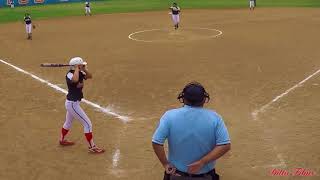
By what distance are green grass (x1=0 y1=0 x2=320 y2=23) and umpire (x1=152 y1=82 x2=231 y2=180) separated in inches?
1574

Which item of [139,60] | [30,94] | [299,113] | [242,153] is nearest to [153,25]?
[139,60]

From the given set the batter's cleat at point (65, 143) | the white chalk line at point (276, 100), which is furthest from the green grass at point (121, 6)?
the batter's cleat at point (65, 143)

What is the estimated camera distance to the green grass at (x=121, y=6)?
152 feet

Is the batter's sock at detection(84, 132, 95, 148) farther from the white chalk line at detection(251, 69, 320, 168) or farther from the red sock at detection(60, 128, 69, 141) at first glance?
the white chalk line at detection(251, 69, 320, 168)

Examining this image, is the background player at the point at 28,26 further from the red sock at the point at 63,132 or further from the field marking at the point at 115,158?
the field marking at the point at 115,158

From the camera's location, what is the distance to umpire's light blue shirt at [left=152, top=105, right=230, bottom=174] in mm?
5688

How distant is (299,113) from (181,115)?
8.87 m

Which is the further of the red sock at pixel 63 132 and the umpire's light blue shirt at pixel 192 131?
the red sock at pixel 63 132

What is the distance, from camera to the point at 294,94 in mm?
15602

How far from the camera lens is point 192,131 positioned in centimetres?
567

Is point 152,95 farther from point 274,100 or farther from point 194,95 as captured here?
point 194,95

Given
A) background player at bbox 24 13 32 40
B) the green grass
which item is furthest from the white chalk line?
the green grass

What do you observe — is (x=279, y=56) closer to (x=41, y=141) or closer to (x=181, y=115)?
(x=41, y=141)

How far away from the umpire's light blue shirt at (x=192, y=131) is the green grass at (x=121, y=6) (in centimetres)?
3999
